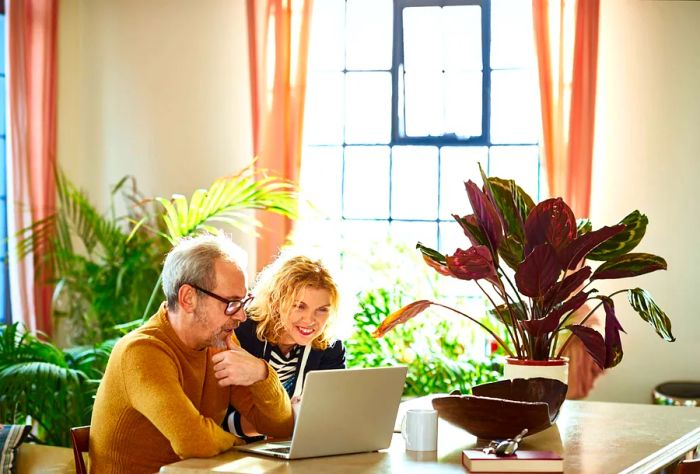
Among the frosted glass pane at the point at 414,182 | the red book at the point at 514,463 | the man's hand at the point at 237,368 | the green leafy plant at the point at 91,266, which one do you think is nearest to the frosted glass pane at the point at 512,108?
the frosted glass pane at the point at 414,182

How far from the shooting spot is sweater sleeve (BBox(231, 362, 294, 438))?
3066mm

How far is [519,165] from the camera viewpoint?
6777 mm

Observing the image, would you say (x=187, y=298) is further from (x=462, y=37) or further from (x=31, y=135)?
(x=462, y=37)

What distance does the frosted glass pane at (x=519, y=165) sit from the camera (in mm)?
6754

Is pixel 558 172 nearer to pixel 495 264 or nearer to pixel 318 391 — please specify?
pixel 495 264

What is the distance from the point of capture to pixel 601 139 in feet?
20.9

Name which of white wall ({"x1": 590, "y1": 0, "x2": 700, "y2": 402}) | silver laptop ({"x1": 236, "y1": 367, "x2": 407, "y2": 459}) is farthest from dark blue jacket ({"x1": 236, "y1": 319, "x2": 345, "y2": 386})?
white wall ({"x1": 590, "y1": 0, "x2": 700, "y2": 402})

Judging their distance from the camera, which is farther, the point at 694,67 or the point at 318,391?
the point at 694,67

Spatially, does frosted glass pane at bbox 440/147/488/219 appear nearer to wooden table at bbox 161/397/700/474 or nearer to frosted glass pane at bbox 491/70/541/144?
frosted glass pane at bbox 491/70/541/144

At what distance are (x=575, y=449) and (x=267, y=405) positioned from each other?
0.88 m

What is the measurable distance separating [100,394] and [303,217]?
353cm

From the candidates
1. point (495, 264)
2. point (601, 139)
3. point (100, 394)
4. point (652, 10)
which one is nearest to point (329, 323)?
point (495, 264)

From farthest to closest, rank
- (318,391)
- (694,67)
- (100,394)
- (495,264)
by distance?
(694,67), (495,264), (100,394), (318,391)

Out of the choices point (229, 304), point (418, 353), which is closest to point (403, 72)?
point (418, 353)
